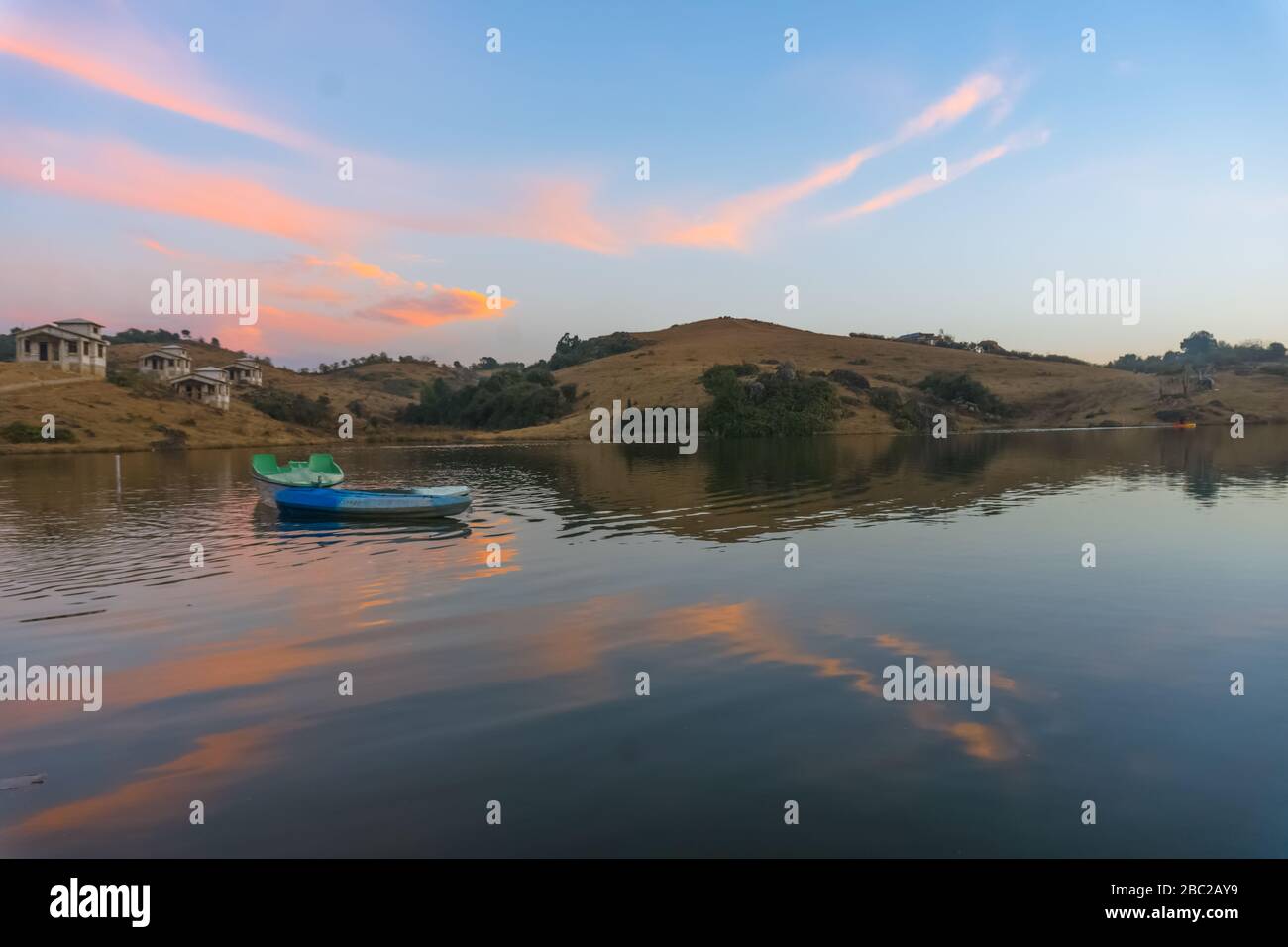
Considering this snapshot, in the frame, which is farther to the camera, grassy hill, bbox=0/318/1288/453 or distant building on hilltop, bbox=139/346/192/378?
distant building on hilltop, bbox=139/346/192/378

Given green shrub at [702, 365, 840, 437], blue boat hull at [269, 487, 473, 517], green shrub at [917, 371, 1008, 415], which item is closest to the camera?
blue boat hull at [269, 487, 473, 517]

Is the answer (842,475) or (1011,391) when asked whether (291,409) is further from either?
(1011,391)

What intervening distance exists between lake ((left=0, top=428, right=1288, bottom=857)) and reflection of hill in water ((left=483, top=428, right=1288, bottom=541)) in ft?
9.18

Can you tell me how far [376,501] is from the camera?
3991cm

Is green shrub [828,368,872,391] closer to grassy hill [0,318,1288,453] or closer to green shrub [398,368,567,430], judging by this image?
grassy hill [0,318,1288,453]

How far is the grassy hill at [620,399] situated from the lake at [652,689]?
271 feet

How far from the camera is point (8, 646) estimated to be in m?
19.1

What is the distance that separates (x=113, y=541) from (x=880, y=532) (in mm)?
30962

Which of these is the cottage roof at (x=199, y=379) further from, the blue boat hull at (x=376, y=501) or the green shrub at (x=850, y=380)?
the green shrub at (x=850, y=380)

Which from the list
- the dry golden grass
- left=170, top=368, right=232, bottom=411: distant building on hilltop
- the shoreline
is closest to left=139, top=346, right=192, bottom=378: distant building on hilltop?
left=170, top=368, right=232, bottom=411: distant building on hilltop

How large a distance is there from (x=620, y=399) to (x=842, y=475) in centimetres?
9676

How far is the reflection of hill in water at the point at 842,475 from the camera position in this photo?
41.0 metres

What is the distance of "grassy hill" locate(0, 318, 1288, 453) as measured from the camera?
10600 centimetres
